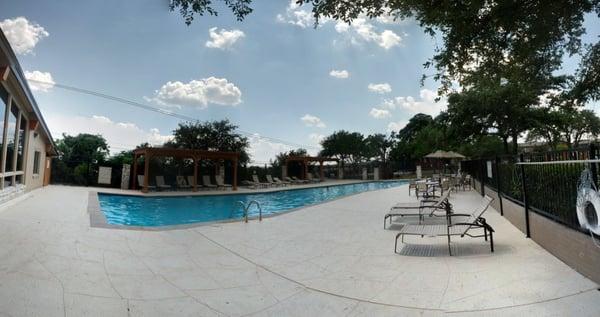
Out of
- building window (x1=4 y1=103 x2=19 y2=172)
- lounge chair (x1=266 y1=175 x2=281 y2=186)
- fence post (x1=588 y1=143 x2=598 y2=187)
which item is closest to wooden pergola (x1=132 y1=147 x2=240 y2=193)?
lounge chair (x1=266 y1=175 x2=281 y2=186)

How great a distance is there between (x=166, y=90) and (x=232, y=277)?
2134 cm

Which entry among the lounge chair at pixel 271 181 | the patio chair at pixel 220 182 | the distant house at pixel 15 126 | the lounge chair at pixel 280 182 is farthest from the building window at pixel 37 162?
the lounge chair at pixel 280 182

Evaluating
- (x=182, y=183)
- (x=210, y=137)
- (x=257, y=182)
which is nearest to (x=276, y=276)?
(x=182, y=183)

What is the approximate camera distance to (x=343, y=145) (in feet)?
140

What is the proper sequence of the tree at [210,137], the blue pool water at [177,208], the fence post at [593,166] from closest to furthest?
the fence post at [593,166], the blue pool water at [177,208], the tree at [210,137]

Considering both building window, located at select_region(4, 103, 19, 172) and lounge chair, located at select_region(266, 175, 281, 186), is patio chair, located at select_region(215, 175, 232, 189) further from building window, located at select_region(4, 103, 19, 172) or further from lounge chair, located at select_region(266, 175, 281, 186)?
building window, located at select_region(4, 103, 19, 172)

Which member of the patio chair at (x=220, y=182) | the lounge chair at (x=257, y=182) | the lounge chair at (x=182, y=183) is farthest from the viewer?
the lounge chair at (x=257, y=182)

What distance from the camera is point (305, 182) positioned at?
1084 inches

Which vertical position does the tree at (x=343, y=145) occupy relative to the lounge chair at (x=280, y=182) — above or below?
above

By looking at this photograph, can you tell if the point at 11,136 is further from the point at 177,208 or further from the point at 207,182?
the point at 207,182

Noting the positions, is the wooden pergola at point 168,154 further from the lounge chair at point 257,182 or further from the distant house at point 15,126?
the distant house at point 15,126

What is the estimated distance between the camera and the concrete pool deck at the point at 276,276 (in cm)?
275

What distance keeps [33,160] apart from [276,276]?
15711mm

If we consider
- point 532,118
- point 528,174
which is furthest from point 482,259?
point 532,118
